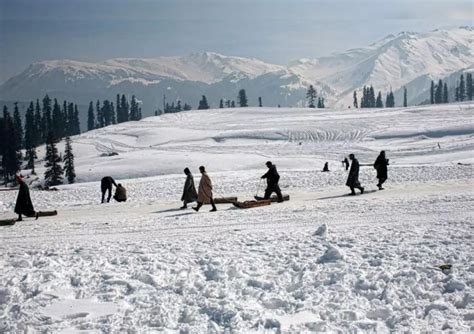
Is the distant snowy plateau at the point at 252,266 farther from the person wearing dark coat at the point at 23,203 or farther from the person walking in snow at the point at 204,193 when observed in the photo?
the person walking in snow at the point at 204,193

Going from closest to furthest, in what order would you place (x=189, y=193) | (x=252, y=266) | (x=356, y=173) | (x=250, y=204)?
(x=252, y=266)
(x=250, y=204)
(x=189, y=193)
(x=356, y=173)

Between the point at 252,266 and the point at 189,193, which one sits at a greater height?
the point at 189,193

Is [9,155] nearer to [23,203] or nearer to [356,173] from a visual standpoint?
[23,203]

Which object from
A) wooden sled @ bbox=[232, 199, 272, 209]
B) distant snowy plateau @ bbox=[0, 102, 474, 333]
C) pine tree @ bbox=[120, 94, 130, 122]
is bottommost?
distant snowy plateau @ bbox=[0, 102, 474, 333]

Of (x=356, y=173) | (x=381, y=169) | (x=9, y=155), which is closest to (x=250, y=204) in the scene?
(x=356, y=173)

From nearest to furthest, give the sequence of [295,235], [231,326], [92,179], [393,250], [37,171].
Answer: [231,326], [393,250], [295,235], [92,179], [37,171]

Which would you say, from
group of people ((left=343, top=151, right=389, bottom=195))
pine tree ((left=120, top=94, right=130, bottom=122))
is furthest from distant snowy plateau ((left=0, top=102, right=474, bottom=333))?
pine tree ((left=120, top=94, right=130, bottom=122))

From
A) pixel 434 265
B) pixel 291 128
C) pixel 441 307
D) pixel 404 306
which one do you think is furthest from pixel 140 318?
pixel 291 128

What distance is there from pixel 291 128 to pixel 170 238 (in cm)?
8373

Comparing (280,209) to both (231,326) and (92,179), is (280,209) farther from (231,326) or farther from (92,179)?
(92,179)

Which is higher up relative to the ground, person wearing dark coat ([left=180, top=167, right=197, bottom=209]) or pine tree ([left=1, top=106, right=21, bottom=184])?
pine tree ([left=1, top=106, right=21, bottom=184])

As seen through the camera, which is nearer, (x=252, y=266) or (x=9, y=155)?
(x=252, y=266)

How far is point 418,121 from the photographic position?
97.4 metres

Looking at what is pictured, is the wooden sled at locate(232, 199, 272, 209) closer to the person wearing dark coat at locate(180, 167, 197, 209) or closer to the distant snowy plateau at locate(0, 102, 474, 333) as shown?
the distant snowy plateau at locate(0, 102, 474, 333)
